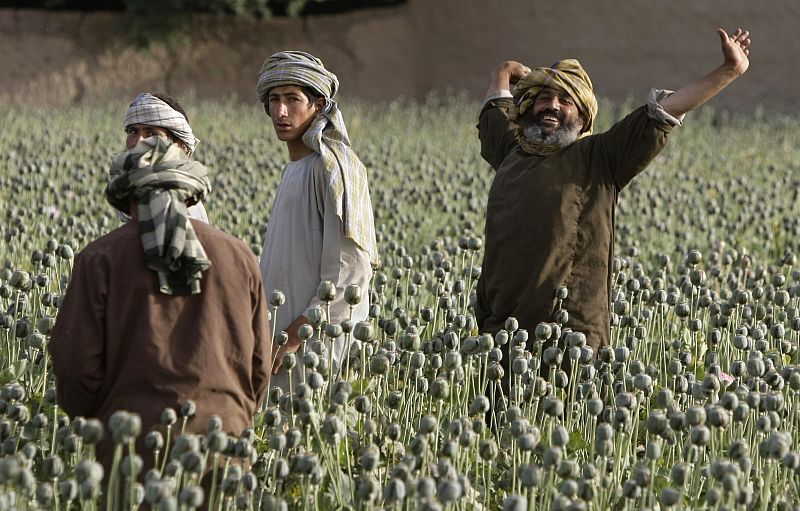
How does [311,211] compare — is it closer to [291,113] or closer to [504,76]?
[291,113]

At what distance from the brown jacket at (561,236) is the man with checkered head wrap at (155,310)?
1545 mm

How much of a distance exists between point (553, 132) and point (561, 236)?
0.37 meters

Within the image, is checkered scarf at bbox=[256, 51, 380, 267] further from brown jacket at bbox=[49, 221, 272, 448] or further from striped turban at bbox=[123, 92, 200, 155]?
brown jacket at bbox=[49, 221, 272, 448]

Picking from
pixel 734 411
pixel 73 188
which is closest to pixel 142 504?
pixel 734 411

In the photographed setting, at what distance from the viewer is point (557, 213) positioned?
Answer: 448cm

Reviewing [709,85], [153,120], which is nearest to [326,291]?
[153,120]

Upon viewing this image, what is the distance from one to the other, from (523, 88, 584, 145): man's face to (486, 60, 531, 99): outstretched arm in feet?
1.54

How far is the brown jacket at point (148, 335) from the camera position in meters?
3.02

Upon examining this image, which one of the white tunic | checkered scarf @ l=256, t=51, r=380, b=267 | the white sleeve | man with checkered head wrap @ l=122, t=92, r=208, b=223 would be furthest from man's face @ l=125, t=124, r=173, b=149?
the white sleeve

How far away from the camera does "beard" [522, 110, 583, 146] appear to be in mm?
4562

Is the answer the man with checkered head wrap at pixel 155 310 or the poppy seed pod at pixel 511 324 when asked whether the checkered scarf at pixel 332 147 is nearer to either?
the poppy seed pod at pixel 511 324

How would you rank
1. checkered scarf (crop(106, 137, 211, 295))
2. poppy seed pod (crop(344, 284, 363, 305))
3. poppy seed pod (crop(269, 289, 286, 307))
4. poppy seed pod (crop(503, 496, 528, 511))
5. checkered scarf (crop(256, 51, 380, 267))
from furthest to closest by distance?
checkered scarf (crop(256, 51, 380, 267)) → poppy seed pod (crop(269, 289, 286, 307)) → poppy seed pod (crop(344, 284, 363, 305)) → checkered scarf (crop(106, 137, 211, 295)) → poppy seed pod (crop(503, 496, 528, 511))

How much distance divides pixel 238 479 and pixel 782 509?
1584 mm

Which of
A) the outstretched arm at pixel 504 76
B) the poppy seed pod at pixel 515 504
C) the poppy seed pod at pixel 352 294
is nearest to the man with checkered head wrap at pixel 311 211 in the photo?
the poppy seed pod at pixel 352 294
